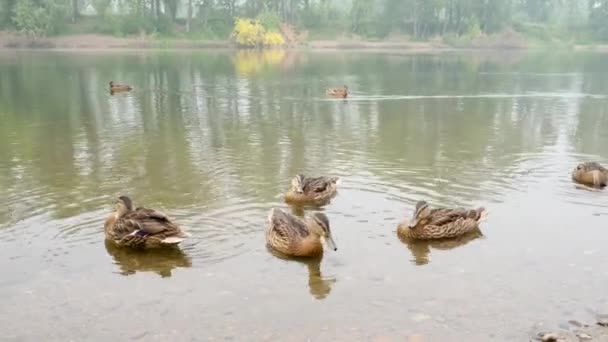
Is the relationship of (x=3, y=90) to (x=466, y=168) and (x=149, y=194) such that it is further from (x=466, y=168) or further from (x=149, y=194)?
(x=466, y=168)

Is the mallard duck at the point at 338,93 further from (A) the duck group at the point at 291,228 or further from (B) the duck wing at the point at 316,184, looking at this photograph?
(A) the duck group at the point at 291,228

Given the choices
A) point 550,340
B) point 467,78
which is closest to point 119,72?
→ point 467,78

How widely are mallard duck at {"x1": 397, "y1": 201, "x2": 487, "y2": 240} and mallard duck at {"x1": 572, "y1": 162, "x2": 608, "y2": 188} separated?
12.2ft

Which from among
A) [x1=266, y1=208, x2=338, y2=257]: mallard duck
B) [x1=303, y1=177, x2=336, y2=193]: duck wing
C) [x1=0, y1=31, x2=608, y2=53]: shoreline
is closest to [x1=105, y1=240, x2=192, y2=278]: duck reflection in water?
[x1=266, y1=208, x2=338, y2=257]: mallard duck

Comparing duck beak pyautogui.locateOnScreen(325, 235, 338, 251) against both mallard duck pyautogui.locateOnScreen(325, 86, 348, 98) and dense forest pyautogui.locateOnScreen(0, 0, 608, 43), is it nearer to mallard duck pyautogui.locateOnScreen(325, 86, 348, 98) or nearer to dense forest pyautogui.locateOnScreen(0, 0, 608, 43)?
mallard duck pyautogui.locateOnScreen(325, 86, 348, 98)

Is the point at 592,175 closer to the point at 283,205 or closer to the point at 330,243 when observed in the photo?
the point at 283,205

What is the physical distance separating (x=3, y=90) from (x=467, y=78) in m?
23.8

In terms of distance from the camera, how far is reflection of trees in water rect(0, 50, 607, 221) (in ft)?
38.3

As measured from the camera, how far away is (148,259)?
805 centimetres

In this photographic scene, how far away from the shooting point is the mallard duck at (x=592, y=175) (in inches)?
447

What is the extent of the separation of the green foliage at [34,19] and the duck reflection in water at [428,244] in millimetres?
67703

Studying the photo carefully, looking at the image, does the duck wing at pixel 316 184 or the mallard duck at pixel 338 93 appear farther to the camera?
the mallard duck at pixel 338 93

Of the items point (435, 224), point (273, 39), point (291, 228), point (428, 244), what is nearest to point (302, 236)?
point (291, 228)

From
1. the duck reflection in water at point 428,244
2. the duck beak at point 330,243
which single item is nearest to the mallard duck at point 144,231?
the duck beak at point 330,243
